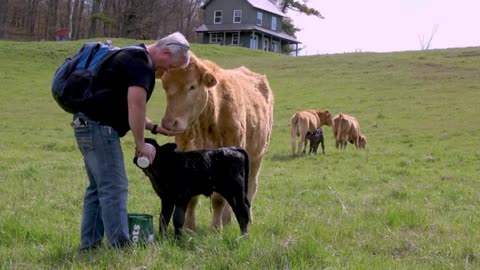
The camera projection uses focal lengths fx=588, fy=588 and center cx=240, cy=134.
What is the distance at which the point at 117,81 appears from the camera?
4.66 metres

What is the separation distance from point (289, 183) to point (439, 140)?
11061mm

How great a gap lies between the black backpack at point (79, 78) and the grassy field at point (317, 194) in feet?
3.98

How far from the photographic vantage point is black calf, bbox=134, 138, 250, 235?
519cm

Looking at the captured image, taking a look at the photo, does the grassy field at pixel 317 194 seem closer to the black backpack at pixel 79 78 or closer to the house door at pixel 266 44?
the black backpack at pixel 79 78

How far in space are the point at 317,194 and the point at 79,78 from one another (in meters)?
5.63

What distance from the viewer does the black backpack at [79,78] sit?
4641 millimetres

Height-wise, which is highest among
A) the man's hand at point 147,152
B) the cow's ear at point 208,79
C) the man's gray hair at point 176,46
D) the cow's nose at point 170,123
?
the man's gray hair at point 176,46

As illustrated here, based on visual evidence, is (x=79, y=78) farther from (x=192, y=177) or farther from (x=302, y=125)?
(x=302, y=125)

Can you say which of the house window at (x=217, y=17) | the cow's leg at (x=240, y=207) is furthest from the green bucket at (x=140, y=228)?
the house window at (x=217, y=17)

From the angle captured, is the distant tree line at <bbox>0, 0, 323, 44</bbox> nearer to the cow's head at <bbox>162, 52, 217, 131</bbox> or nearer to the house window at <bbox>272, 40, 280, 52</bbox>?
the house window at <bbox>272, 40, 280, 52</bbox>

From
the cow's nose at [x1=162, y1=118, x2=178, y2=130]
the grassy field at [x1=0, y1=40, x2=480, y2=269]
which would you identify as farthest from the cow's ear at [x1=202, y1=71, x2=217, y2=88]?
the grassy field at [x1=0, y1=40, x2=480, y2=269]

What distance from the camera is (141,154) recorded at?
4770 mm

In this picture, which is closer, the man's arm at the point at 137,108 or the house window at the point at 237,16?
the man's arm at the point at 137,108

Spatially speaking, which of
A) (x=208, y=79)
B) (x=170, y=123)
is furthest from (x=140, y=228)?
(x=208, y=79)
